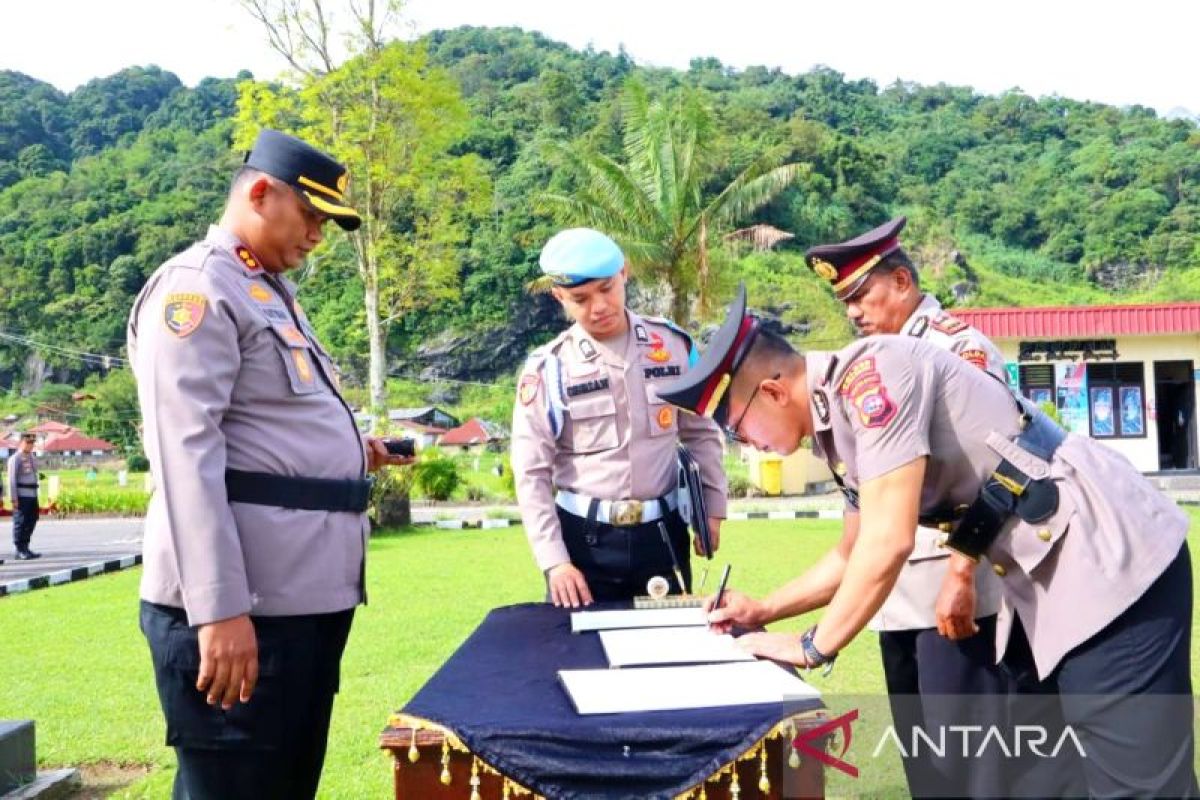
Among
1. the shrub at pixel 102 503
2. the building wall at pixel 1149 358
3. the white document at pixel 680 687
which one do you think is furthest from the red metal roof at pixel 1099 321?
the white document at pixel 680 687

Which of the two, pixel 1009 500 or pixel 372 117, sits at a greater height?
pixel 372 117

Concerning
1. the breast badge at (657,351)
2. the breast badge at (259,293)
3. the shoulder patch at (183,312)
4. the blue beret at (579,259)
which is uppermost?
the blue beret at (579,259)

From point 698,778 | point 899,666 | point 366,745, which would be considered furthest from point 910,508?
point 366,745

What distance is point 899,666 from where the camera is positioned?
2.86 m

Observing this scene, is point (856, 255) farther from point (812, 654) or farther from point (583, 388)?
point (812, 654)

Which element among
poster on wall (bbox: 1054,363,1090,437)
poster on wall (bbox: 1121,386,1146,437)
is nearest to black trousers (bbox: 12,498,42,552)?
poster on wall (bbox: 1054,363,1090,437)

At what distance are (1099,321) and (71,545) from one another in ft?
59.7

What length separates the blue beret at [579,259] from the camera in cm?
308

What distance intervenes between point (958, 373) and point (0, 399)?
51515 millimetres

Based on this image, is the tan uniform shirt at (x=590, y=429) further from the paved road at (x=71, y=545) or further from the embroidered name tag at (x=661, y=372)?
the paved road at (x=71, y=545)

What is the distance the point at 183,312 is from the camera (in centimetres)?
207

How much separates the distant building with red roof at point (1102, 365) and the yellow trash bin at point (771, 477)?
189 inches

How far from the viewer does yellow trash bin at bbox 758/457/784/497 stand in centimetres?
1973

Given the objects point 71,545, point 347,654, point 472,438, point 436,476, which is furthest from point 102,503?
point 472,438
